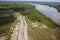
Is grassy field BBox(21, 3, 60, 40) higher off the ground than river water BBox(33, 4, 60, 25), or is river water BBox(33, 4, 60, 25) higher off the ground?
river water BBox(33, 4, 60, 25)

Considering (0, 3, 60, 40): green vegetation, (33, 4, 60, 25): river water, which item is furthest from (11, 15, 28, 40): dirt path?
(33, 4, 60, 25): river water

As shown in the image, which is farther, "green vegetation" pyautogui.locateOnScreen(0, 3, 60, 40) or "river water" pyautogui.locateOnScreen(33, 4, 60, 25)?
"river water" pyautogui.locateOnScreen(33, 4, 60, 25)

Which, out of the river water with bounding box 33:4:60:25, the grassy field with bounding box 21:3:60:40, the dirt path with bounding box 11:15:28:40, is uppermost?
the river water with bounding box 33:4:60:25

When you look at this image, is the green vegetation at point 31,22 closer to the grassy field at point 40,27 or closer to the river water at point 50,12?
the grassy field at point 40,27

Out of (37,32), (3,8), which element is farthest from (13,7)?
(37,32)

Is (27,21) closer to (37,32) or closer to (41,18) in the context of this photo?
(41,18)

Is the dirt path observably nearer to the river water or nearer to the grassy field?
the grassy field

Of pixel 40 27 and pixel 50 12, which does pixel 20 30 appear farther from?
pixel 50 12
